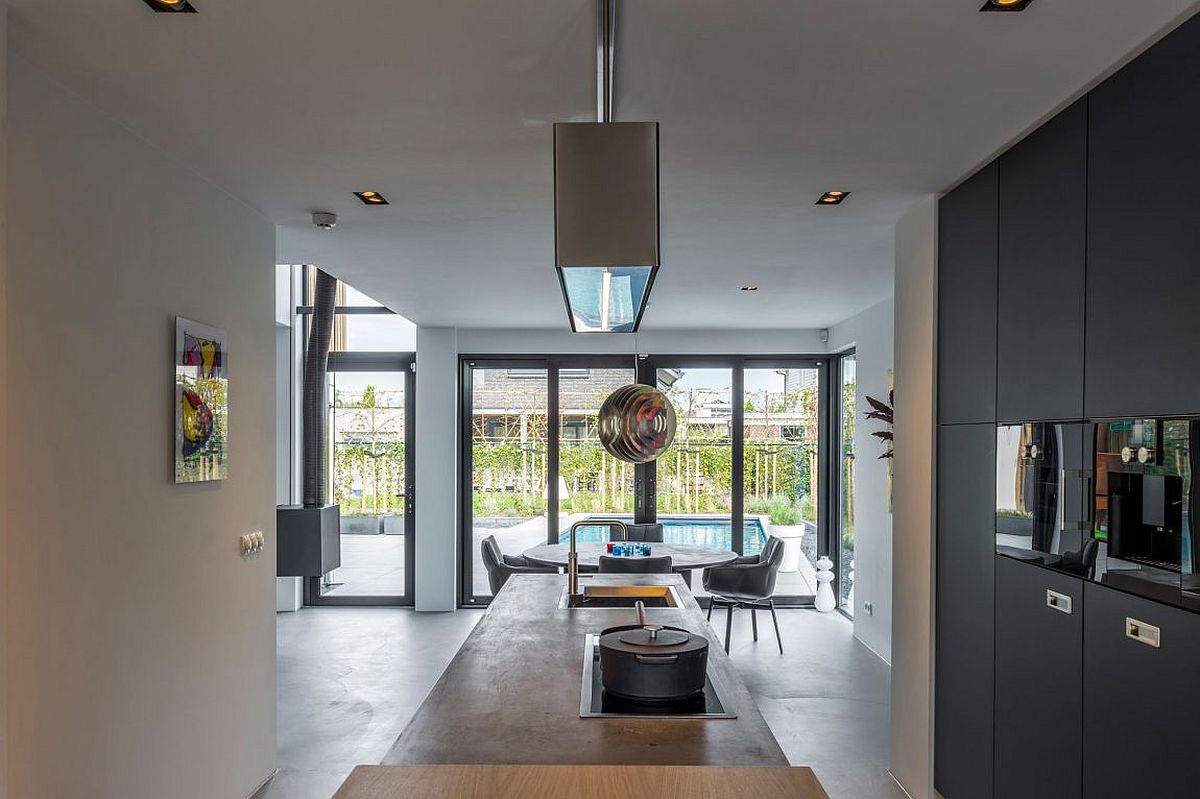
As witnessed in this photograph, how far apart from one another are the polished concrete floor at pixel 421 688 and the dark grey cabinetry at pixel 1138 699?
1.75 metres

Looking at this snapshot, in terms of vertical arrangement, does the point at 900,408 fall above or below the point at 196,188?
below

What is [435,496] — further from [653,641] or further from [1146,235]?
[1146,235]

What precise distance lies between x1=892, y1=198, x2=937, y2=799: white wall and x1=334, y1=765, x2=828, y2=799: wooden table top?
2.19 metres

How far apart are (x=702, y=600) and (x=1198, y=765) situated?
6545 mm

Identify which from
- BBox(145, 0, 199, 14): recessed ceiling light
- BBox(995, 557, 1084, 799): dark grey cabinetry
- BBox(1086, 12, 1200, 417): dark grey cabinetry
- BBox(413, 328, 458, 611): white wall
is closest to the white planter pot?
BBox(413, 328, 458, 611): white wall

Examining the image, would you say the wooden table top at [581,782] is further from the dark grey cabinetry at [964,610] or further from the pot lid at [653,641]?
the dark grey cabinetry at [964,610]

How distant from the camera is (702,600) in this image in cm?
852

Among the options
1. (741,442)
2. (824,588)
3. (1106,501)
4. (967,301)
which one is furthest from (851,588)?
(1106,501)

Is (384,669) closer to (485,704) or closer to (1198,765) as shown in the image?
(485,704)

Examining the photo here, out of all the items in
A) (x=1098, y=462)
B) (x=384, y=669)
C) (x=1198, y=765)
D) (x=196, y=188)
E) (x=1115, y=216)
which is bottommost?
(x=384, y=669)

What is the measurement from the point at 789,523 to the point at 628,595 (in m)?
4.71

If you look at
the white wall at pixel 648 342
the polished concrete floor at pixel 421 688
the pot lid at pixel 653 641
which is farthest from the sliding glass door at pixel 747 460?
the pot lid at pixel 653 641

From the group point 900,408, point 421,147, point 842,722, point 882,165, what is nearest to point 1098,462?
point 882,165

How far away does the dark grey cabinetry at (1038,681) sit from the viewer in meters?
2.68
